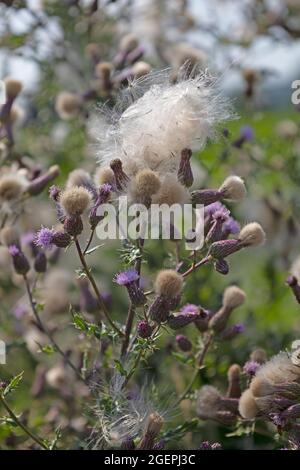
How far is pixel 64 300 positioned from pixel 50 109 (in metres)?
1.16

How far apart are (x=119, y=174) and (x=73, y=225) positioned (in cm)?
17

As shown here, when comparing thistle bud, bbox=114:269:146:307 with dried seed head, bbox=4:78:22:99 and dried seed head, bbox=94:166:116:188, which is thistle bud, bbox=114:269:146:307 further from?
dried seed head, bbox=4:78:22:99

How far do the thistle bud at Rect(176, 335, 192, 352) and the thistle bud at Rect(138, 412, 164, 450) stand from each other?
13.9 inches

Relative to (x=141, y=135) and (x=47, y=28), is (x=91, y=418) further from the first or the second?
(x=47, y=28)

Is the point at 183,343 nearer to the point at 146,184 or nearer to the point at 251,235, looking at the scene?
the point at 251,235

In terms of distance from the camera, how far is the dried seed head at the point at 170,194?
1.80 m

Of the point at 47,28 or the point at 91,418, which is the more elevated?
the point at 47,28

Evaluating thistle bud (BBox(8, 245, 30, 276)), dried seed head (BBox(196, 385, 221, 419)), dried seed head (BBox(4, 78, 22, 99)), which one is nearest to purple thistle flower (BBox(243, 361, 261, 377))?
dried seed head (BBox(196, 385, 221, 419))

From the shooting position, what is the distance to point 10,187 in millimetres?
2273

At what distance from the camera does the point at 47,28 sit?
3.11m

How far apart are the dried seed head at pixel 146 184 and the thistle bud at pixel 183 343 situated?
19.4 inches

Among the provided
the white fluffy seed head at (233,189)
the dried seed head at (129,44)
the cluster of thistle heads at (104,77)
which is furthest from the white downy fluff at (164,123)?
the dried seed head at (129,44)

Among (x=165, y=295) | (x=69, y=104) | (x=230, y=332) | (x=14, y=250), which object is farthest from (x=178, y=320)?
(x=69, y=104)
